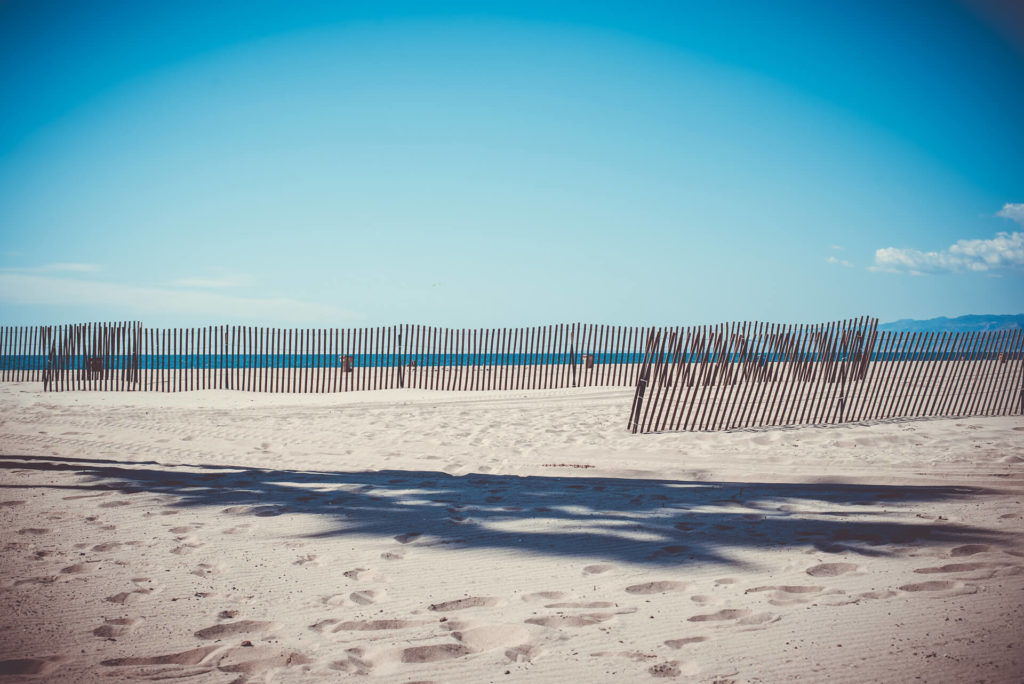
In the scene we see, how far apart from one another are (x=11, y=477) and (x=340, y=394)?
10.3 metres

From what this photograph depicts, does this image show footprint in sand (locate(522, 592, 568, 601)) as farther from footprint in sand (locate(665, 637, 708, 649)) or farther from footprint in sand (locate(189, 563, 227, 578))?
footprint in sand (locate(189, 563, 227, 578))

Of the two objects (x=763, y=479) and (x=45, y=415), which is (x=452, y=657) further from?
(x=45, y=415)

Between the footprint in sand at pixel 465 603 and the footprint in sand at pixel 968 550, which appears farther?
the footprint in sand at pixel 968 550

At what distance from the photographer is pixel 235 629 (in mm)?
2600

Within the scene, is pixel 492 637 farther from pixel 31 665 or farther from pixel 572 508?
pixel 572 508

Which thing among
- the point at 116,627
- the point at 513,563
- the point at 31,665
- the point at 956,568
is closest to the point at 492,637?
the point at 513,563

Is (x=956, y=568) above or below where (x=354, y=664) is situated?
above

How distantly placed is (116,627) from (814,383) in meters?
10.4

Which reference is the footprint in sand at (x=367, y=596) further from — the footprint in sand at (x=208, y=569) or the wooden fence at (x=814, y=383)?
the wooden fence at (x=814, y=383)

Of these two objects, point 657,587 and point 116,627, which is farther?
point 657,587

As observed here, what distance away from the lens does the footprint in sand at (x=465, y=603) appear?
9.29 feet

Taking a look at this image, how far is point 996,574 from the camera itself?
3053 millimetres

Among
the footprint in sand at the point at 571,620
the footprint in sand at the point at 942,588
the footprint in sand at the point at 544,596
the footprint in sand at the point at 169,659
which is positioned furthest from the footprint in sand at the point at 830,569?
the footprint in sand at the point at 169,659

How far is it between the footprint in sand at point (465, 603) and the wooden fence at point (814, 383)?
554 centimetres
